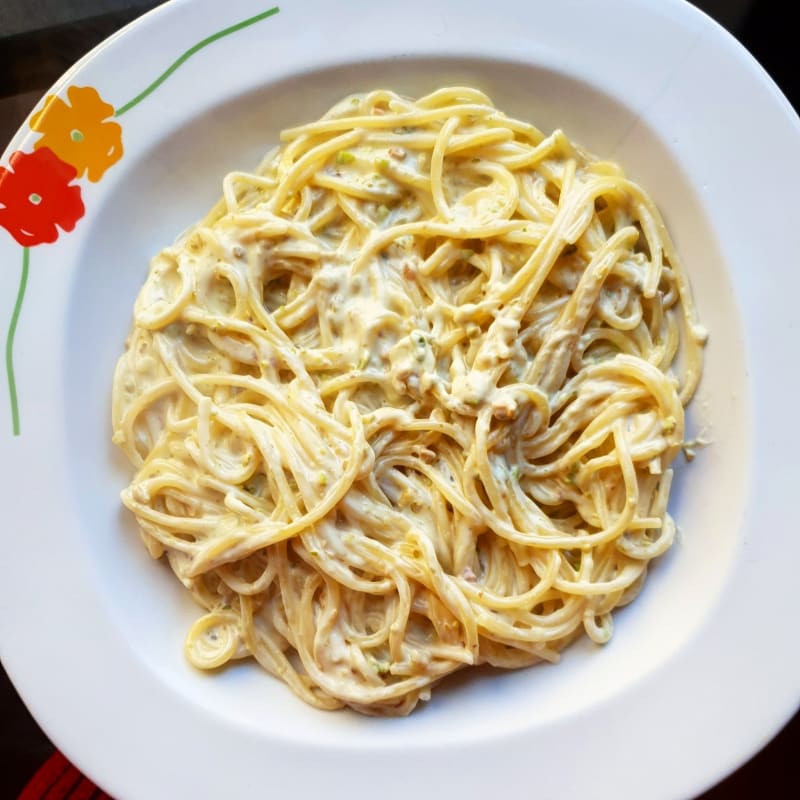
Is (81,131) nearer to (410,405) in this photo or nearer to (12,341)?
(12,341)

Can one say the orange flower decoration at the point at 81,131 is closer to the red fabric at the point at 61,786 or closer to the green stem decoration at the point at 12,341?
the green stem decoration at the point at 12,341

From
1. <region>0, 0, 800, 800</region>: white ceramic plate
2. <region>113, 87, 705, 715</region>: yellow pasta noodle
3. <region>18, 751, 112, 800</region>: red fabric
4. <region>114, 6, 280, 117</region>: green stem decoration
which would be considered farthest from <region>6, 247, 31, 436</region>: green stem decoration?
<region>18, 751, 112, 800</region>: red fabric

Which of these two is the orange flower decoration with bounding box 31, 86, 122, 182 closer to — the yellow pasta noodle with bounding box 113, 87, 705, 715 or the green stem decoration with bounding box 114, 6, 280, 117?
the green stem decoration with bounding box 114, 6, 280, 117

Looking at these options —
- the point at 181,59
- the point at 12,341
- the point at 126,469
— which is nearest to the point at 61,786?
the point at 126,469

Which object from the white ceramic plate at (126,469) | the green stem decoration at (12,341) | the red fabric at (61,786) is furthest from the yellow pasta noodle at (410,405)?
the red fabric at (61,786)

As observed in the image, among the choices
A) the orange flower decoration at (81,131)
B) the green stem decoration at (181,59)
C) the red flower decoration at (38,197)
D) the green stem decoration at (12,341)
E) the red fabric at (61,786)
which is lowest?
the red fabric at (61,786)

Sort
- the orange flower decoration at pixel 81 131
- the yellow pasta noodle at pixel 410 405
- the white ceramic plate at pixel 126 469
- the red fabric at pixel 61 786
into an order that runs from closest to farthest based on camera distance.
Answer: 1. the white ceramic plate at pixel 126 469
2. the yellow pasta noodle at pixel 410 405
3. the orange flower decoration at pixel 81 131
4. the red fabric at pixel 61 786
